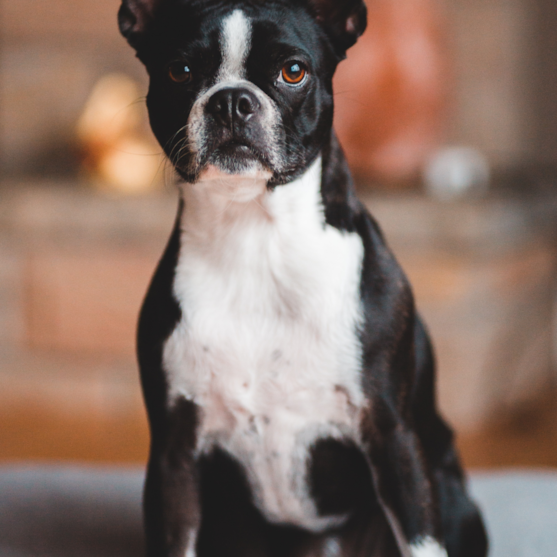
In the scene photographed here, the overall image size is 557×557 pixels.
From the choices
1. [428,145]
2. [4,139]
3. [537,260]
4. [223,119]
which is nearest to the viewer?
[223,119]

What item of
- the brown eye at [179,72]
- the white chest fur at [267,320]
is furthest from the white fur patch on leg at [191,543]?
the brown eye at [179,72]

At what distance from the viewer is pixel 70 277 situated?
3066 millimetres

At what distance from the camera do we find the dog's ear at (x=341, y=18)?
1.12m

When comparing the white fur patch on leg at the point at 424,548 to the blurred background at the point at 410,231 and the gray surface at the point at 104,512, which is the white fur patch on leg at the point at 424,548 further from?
the blurred background at the point at 410,231

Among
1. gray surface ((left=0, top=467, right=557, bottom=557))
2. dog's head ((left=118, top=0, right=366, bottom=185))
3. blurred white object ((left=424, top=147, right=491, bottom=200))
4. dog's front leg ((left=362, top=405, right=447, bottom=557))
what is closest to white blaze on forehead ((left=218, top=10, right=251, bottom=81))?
dog's head ((left=118, top=0, right=366, bottom=185))

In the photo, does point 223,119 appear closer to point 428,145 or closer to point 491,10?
point 428,145

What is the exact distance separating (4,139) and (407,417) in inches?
126

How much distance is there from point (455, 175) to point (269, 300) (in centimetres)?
216

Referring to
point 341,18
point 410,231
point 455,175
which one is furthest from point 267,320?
point 455,175

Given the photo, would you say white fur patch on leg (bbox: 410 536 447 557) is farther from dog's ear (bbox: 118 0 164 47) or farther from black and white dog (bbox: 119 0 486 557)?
dog's ear (bbox: 118 0 164 47)

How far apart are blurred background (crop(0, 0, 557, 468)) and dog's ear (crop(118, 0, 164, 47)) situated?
175 cm

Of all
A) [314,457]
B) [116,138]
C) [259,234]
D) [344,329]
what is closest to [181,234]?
[259,234]

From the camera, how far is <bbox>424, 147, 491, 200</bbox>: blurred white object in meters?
2.99

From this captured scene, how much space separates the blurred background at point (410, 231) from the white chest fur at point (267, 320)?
68.1 inches
